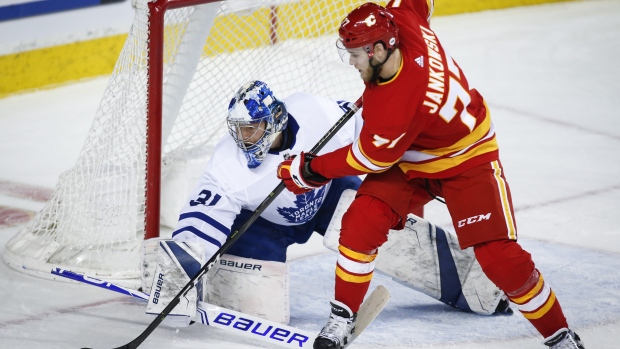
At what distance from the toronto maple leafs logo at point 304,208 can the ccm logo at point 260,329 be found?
0.42 m

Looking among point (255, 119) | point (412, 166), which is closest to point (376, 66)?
point (412, 166)

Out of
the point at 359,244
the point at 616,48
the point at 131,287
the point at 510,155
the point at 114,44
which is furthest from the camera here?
the point at 616,48

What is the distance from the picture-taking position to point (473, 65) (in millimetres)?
6469

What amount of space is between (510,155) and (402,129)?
8.04 ft

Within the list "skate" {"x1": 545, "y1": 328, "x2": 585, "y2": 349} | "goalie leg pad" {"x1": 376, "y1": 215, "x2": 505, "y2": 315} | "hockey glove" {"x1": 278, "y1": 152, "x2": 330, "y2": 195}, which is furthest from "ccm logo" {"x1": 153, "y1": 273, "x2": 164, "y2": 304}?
"skate" {"x1": 545, "y1": 328, "x2": 585, "y2": 349}

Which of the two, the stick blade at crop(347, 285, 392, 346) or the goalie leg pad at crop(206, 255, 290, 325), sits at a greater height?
the goalie leg pad at crop(206, 255, 290, 325)

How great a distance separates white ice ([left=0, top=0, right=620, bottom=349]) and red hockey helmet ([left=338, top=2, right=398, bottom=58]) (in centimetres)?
97

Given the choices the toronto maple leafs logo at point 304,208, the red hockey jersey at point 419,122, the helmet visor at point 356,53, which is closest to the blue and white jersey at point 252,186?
the toronto maple leafs logo at point 304,208

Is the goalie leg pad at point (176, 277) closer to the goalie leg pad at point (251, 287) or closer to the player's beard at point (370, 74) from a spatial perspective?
the goalie leg pad at point (251, 287)

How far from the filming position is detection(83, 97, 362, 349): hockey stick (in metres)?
3.18

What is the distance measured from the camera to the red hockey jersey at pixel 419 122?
9.31 feet

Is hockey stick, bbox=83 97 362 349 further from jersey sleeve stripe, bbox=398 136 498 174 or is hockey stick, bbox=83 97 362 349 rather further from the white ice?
jersey sleeve stripe, bbox=398 136 498 174

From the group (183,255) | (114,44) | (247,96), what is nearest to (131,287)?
(183,255)

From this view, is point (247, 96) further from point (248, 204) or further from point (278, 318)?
point (278, 318)
